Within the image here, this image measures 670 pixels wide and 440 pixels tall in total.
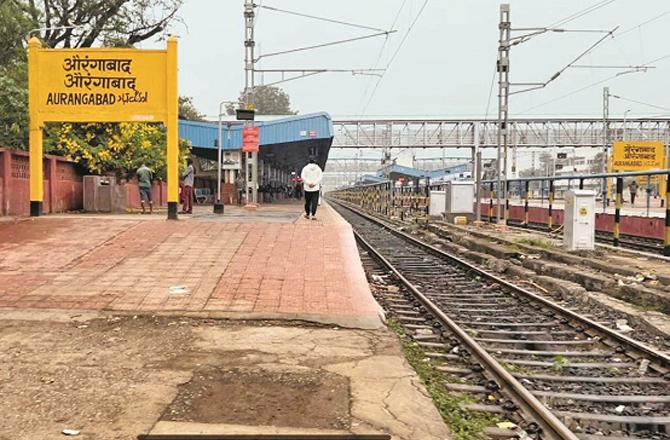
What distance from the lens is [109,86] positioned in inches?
536

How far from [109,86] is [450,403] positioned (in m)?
11.5

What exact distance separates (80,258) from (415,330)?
5104mm

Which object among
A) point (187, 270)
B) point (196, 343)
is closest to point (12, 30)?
point (187, 270)

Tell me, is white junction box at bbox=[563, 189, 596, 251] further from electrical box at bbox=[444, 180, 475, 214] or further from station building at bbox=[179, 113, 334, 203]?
station building at bbox=[179, 113, 334, 203]

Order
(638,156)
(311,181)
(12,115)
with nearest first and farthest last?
1. (311,181)
2. (12,115)
3. (638,156)

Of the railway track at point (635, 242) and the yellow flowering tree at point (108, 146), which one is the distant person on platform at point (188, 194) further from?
the railway track at point (635, 242)

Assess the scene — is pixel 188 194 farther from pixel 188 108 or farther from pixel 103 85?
pixel 188 108

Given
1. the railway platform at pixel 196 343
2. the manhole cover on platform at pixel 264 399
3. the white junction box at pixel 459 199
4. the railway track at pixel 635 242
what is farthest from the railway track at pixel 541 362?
the white junction box at pixel 459 199

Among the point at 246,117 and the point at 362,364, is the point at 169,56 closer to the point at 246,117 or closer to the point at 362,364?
the point at 246,117

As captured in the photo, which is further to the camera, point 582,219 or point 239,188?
point 239,188

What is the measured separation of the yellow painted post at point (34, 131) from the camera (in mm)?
13633

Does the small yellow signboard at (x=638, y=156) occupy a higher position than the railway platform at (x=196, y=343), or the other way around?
the small yellow signboard at (x=638, y=156)

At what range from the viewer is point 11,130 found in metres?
19.2

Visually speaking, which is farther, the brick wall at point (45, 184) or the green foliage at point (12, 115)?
the green foliage at point (12, 115)
